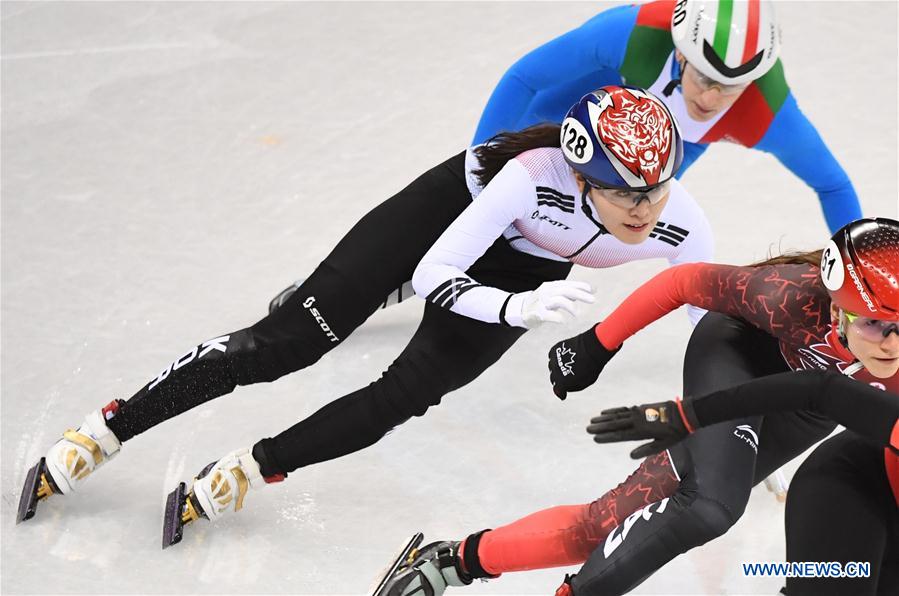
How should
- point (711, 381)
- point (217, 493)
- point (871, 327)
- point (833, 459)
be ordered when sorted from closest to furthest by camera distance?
point (871, 327) → point (833, 459) → point (711, 381) → point (217, 493)

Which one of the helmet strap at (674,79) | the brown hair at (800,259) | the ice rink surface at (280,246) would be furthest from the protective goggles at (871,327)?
the helmet strap at (674,79)

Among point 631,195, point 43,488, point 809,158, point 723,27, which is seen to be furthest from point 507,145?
point 43,488

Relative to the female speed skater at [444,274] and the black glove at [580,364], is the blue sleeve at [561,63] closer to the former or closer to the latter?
the female speed skater at [444,274]

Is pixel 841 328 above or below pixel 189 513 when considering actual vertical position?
above

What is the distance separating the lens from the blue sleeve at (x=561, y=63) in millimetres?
4438

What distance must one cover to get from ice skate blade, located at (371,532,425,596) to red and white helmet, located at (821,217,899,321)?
1.45 m

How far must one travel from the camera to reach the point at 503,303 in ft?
12.2

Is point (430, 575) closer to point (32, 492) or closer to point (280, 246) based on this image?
point (32, 492)

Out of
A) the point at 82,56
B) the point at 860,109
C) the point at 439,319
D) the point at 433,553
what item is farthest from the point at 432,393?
the point at 82,56

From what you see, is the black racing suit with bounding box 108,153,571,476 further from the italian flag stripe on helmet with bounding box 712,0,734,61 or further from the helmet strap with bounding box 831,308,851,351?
the helmet strap with bounding box 831,308,851,351

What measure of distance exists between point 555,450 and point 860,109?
2823 mm

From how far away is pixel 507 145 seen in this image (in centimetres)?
406

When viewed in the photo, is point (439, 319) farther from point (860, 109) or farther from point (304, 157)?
point (860, 109)

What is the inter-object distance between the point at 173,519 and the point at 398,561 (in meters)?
0.76
